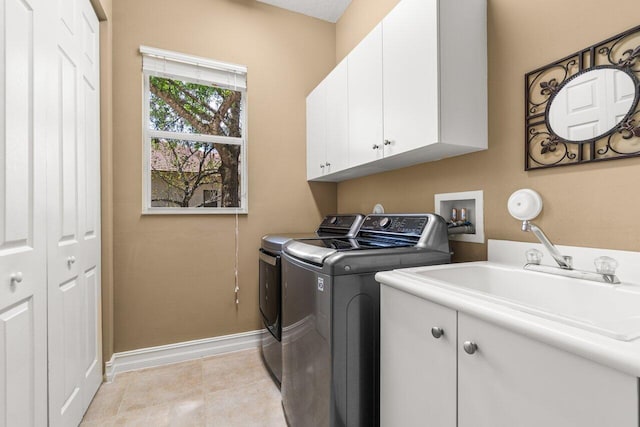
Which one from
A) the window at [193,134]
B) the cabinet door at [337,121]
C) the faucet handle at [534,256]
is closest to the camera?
the faucet handle at [534,256]

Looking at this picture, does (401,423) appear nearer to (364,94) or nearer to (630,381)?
(630,381)

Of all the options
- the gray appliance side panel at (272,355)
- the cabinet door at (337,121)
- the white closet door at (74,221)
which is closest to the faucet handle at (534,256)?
the cabinet door at (337,121)

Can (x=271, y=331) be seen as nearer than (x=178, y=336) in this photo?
Yes

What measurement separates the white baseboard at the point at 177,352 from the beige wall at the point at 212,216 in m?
0.05

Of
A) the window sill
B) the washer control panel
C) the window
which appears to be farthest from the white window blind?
the washer control panel

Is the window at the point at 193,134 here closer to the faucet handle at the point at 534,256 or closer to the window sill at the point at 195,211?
the window sill at the point at 195,211

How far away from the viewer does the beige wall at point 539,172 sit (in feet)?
3.38

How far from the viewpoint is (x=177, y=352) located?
2.29 m

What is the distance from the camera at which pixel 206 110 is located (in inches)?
97.4

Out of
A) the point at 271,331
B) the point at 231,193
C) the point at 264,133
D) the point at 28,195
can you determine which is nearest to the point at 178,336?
the point at 271,331

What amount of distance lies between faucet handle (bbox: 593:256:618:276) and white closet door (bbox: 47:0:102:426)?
203cm

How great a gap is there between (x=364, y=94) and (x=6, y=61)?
1.55 metres

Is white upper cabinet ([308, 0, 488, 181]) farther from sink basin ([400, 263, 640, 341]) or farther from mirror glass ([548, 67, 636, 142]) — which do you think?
sink basin ([400, 263, 640, 341])

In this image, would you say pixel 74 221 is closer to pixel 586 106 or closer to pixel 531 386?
pixel 531 386
